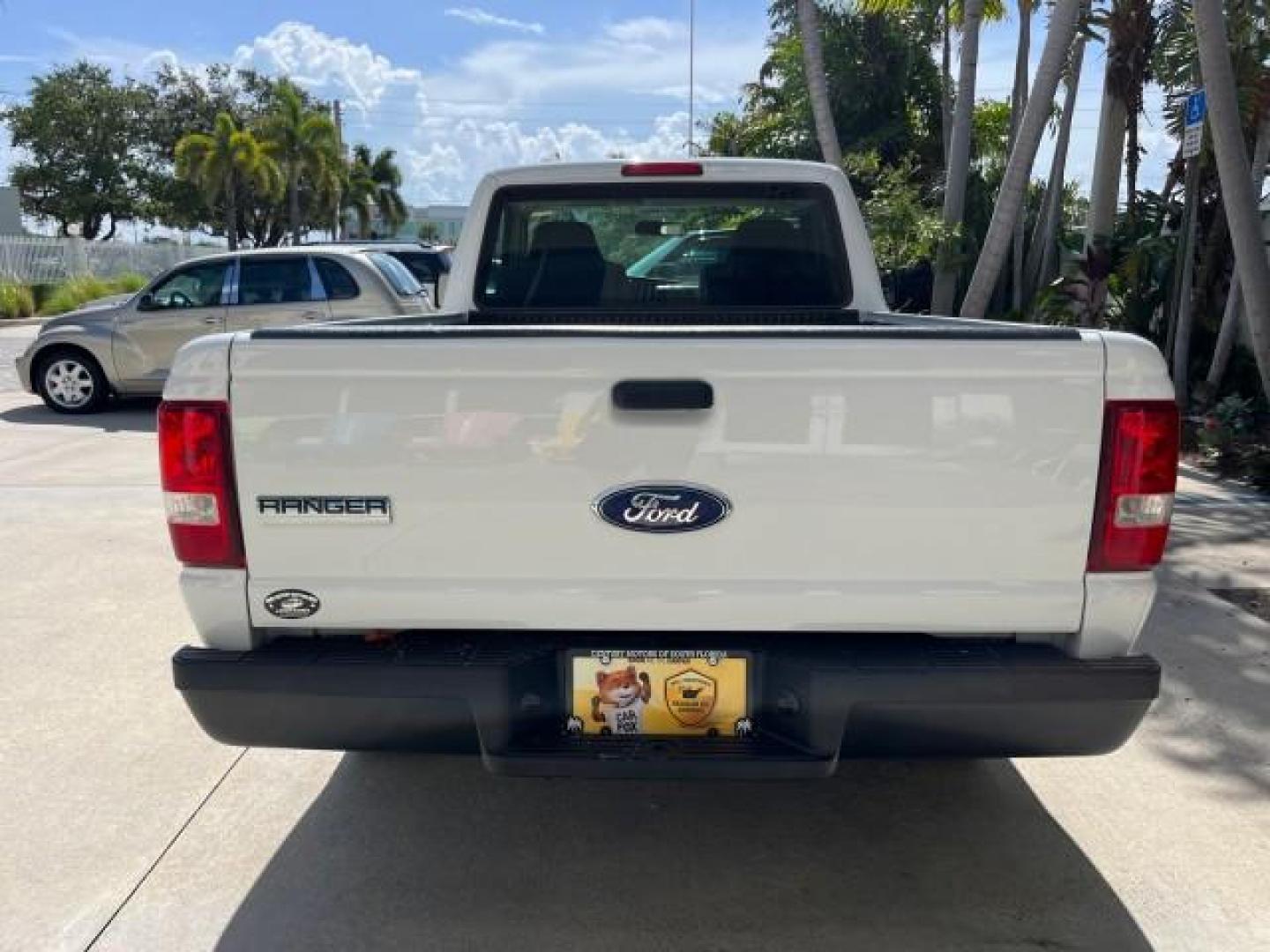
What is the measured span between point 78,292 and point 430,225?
72.8 m

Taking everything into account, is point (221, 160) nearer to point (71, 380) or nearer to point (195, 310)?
point (71, 380)

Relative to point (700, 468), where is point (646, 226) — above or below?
above

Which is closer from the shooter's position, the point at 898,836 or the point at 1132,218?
the point at 898,836

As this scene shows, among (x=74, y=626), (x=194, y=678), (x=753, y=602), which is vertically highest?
(x=753, y=602)

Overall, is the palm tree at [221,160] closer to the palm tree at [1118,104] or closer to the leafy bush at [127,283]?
the leafy bush at [127,283]

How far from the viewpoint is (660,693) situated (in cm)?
275

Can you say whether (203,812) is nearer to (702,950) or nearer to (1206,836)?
(702,950)

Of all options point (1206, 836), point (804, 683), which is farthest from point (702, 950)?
point (1206, 836)

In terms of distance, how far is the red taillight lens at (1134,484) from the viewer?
2590mm

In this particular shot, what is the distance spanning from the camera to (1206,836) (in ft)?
11.2

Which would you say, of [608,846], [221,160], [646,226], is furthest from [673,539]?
[221,160]

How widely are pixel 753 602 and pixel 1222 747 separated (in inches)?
92.2

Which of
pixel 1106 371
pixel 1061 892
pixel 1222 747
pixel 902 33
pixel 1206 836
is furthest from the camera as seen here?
pixel 902 33

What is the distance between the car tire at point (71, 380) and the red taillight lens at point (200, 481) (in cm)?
1027
